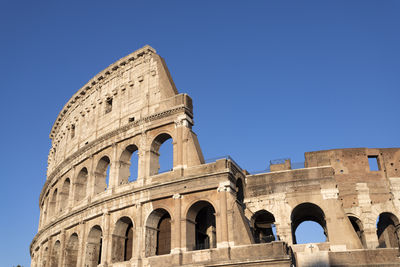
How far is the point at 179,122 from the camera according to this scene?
22.6 meters

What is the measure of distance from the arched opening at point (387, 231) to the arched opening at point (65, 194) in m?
20.8

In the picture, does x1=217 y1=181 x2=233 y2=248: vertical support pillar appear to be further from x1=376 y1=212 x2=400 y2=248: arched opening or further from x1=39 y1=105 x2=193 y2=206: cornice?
x1=376 y1=212 x2=400 y2=248: arched opening

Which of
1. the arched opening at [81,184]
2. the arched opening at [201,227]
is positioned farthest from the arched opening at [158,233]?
the arched opening at [81,184]

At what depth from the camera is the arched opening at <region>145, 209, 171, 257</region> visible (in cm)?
2122

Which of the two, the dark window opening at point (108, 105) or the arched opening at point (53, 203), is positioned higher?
the dark window opening at point (108, 105)

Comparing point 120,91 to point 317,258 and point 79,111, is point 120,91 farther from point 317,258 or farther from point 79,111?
point 317,258

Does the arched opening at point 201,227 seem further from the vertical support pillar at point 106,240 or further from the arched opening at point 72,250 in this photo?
the arched opening at point 72,250

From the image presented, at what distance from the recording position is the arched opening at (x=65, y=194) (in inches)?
1144

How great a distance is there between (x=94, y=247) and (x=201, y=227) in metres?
6.66

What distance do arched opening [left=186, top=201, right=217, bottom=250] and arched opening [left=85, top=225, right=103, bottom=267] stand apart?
6179 millimetres

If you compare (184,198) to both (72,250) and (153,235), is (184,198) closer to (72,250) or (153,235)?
(153,235)

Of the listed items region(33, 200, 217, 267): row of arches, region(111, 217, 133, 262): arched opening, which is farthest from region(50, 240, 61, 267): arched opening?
region(111, 217, 133, 262): arched opening

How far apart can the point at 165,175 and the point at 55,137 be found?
59.5 feet

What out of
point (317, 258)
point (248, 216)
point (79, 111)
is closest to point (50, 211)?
point (79, 111)
